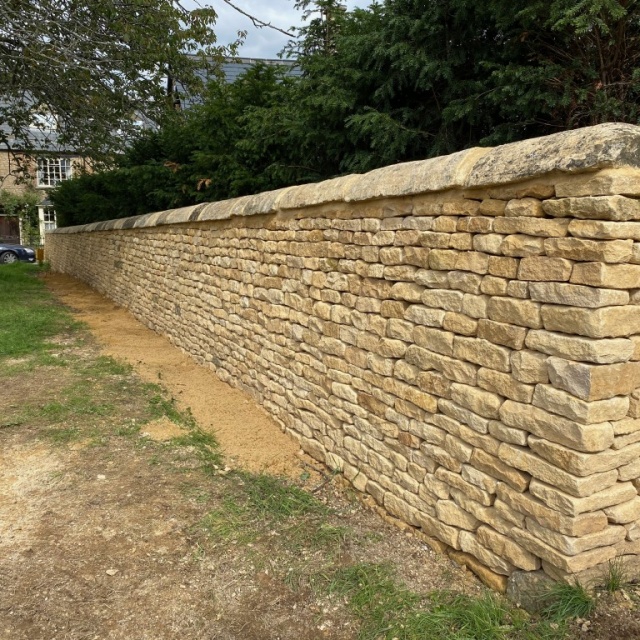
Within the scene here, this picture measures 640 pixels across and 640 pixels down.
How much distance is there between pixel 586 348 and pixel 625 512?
0.81 meters

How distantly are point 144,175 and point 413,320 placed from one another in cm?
792

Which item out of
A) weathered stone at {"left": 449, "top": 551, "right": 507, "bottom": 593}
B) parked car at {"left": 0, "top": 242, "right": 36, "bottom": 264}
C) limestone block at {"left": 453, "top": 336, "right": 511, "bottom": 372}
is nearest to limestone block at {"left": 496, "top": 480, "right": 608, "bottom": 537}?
weathered stone at {"left": 449, "top": 551, "right": 507, "bottom": 593}

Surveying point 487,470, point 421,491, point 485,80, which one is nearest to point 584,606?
point 487,470

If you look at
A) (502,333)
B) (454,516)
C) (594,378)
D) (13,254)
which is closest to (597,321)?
(594,378)

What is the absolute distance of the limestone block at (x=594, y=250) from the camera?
2.02 meters

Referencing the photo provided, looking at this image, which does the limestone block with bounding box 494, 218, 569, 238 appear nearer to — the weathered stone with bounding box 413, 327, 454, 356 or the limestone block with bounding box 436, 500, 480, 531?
the weathered stone with bounding box 413, 327, 454, 356

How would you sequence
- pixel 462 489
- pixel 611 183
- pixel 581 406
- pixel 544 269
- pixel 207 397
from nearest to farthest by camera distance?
pixel 611 183 → pixel 581 406 → pixel 544 269 → pixel 462 489 → pixel 207 397

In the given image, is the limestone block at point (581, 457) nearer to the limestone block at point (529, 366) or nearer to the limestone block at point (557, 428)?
the limestone block at point (557, 428)

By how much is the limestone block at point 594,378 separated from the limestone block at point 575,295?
240mm

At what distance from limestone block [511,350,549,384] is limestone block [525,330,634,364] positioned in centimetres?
5

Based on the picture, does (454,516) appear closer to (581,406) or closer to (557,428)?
(557,428)

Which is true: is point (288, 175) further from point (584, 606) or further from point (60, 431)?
point (584, 606)

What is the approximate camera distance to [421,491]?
2998 millimetres

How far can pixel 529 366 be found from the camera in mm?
2312
